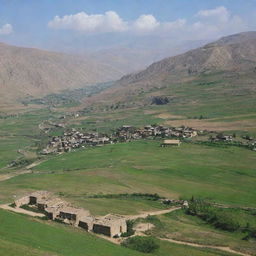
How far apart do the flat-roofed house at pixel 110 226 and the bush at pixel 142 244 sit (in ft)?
6.83

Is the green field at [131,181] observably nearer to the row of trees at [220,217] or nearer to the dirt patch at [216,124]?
the dirt patch at [216,124]

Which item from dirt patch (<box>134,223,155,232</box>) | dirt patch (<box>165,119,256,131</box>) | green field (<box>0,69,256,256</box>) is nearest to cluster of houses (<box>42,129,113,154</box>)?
green field (<box>0,69,256,256</box>)

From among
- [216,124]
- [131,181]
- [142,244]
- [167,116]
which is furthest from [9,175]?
[167,116]

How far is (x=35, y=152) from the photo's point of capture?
410ft

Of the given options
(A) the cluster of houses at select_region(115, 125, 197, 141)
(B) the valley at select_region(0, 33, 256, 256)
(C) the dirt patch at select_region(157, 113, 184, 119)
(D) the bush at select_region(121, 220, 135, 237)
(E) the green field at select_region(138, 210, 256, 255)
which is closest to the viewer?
(B) the valley at select_region(0, 33, 256, 256)

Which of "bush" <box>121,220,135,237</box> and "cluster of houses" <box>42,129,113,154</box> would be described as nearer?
"bush" <box>121,220,135,237</box>

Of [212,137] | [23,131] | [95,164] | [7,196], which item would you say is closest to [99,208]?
[7,196]

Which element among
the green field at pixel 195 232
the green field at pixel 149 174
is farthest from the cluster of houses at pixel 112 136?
the green field at pixel 195 232

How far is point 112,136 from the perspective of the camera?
446ft

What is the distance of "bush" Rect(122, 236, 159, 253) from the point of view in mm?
43575

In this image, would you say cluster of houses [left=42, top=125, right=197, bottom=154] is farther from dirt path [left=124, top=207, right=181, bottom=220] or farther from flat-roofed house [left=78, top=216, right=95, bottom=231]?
flat-roofed house [left=78, top=216, right=95, bottom=231]

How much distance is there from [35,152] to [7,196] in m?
60.1

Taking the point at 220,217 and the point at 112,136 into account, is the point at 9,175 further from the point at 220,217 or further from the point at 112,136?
the point at 220,217

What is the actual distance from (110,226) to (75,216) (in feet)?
17.3
